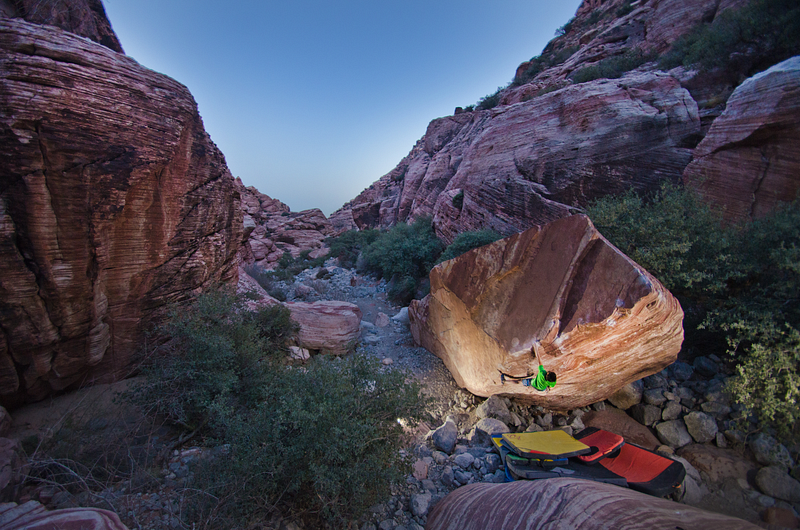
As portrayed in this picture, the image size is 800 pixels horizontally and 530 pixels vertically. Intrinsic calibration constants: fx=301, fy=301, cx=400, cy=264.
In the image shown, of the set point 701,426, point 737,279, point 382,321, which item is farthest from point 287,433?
point 737,279

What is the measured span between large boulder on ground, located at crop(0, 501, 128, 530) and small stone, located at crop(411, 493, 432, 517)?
99.1 inches

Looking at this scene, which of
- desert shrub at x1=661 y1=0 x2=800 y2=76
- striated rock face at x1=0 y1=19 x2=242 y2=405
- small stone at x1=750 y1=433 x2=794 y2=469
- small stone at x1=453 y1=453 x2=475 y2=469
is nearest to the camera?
striated rock face at x1=0 y1=19 x2=242 y2=405

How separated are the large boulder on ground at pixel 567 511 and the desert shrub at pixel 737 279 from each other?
2326mm

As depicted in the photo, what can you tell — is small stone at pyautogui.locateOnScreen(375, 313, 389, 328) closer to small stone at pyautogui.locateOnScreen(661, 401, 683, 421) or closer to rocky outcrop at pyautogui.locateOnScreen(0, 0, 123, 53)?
small stone at pyautogui.locateOnScreen(661, 401, 683, 421)

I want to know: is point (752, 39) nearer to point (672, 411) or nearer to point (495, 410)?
point (672, 411)

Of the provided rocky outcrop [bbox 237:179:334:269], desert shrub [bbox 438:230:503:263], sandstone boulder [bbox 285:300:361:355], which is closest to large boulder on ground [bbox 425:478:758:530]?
sandstone boulder [bbox 285:300:361:355]

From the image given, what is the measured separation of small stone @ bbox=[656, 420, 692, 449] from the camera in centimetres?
420

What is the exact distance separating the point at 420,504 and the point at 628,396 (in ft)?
12.5

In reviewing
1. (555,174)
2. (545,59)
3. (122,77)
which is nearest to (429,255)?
(555,174)

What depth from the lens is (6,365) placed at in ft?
11.9

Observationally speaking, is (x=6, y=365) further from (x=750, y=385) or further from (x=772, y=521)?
(x=750, y=385)

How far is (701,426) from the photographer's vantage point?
4.16m

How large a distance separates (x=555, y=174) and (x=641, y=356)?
6.94 meters

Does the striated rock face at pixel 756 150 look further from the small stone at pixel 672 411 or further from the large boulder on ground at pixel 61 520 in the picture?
the large boulder on ground at pixel 61 520
